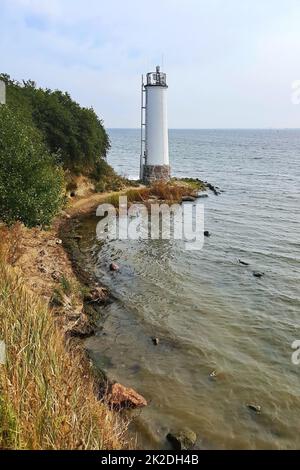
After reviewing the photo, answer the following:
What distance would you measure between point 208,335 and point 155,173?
102 feet

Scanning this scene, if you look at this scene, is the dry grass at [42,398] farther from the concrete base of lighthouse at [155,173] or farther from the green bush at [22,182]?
the concrete base of lighthouse at [155,173]

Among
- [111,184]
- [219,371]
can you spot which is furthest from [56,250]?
[111,184]

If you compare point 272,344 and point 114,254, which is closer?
point 272,344

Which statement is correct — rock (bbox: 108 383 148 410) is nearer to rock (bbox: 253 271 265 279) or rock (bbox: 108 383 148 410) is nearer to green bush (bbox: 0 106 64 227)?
green bush (bbox: 0 106 64 227)

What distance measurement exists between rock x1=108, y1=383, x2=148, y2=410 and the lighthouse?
34.7m

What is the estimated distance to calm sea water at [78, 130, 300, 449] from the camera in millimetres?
10518

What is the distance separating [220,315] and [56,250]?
966 centimetres

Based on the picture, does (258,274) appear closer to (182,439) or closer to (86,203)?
(182,439)

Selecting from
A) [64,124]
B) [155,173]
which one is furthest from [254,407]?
[155,173]

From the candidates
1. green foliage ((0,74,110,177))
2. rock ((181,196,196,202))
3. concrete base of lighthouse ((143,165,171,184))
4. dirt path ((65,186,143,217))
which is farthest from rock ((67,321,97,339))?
concrete base of lighthouse ((143,165,171,184))

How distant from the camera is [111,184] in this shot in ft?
132

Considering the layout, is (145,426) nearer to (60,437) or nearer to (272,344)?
(60,437)

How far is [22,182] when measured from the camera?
1681 cm

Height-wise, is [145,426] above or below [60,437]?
below
